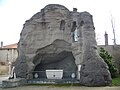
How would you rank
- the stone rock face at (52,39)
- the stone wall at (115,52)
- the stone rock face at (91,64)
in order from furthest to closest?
1. the stone wall at (115,52)
2. the stone rock face at (52,39)
3. the stone rock face at (91,64)

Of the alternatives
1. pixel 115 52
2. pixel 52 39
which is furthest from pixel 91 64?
pixel 115 52

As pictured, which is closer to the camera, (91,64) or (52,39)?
(91,64)

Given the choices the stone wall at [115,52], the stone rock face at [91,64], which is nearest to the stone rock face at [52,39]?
the stone rock face at [91,64]

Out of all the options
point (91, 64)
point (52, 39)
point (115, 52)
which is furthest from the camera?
point (115, 52)

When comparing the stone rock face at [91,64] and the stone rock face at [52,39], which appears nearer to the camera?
the stone rock face at [91,64]

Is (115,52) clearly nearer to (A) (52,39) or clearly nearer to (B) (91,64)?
(A) (52,39)

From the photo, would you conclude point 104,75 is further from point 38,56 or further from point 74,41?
point 38,56

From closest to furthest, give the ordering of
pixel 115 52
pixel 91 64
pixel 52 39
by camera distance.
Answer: pixel 91 64 → pixel 52 39 → pixel 115 52

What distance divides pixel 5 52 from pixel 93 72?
110 ft

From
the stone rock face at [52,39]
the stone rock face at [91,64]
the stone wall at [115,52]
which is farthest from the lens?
the stone wall at [115,52]

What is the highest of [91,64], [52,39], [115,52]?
[52,39]

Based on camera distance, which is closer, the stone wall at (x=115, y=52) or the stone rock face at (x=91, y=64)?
the stone rock face at (x=91, y=64)

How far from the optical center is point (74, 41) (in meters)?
16.6

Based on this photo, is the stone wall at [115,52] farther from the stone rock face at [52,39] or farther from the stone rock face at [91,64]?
the stone rock face at [91,64]
